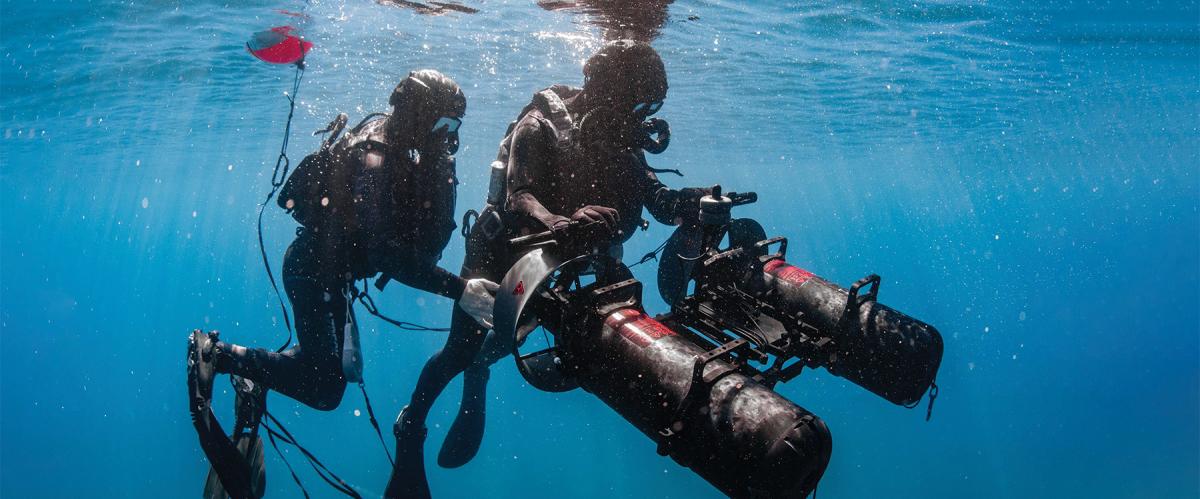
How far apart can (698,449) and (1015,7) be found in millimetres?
12548

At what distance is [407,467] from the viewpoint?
561cm

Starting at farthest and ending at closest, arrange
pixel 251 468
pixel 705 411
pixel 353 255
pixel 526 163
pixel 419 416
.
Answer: pixel 419 416 < pixel 251 468 < pixel 353 255 < pixel 526 163 < pixel 705 411

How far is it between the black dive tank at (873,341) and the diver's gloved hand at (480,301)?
1970 millimetres

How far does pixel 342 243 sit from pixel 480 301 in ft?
6.27

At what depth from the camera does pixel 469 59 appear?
44.1ft

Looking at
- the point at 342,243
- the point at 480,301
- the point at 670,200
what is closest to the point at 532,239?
the point at 480,301

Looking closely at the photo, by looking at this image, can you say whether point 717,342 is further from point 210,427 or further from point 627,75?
point 210,427

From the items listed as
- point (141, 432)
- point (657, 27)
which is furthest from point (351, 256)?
point (141, 432)

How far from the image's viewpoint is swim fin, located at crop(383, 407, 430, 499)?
556 cm

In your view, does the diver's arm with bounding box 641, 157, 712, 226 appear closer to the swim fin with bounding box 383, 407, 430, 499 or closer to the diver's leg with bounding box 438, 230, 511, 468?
the diver's leg with bounding box 438, 230, 511, 468

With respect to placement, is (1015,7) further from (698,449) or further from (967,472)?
(967,472)

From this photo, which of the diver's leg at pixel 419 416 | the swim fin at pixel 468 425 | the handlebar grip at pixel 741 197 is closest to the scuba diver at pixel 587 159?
the diver's leg at pixel 419 416

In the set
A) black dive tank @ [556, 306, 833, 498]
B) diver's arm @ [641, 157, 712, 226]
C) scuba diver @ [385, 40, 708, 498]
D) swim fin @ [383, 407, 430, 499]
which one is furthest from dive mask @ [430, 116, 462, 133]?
swim fin @ [383, 407, 430, 499]

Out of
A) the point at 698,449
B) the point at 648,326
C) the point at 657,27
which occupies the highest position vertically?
the point at 657,27
